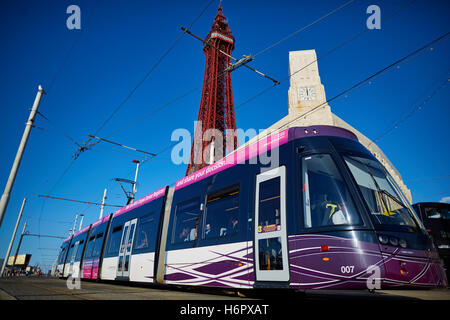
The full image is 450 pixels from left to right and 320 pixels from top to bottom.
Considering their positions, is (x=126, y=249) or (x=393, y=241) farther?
(x=126, y=249)

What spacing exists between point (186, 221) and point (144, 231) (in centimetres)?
232

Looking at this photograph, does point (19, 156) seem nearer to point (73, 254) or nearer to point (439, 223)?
point (73, 254)

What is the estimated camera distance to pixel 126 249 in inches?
341

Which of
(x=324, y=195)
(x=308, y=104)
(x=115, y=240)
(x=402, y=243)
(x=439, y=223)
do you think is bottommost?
(x=402, y=243)

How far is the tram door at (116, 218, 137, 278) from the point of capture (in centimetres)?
839

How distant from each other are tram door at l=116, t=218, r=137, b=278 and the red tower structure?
34492mm

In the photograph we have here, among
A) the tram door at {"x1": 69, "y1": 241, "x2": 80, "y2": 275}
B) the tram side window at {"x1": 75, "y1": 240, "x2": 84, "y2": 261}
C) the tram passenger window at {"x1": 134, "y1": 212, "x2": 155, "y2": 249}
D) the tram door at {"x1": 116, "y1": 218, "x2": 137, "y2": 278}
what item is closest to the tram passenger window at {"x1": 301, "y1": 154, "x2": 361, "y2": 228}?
the tram passenger window at {"x1": 134, "y1": 212, "x2": 155, "y2": 249}

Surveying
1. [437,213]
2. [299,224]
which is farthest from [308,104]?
[299,224]

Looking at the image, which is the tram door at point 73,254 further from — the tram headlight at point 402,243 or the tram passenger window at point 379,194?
the tram headlight at point 402,243

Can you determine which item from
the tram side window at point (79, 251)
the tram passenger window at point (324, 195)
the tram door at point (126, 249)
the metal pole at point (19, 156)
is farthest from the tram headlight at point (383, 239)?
the tram side window at point (79, 251)

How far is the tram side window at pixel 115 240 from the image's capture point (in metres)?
9.53

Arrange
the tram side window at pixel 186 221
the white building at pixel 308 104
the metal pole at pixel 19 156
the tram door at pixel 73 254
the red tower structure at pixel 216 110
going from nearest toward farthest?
1. the tram side window at pixel 186 221
2. the metal pole at pixel 19 156
3. the tram door at pixel 73 254
4. the white building at pixel 308 104
5. the red tower structure at pixel 216 110

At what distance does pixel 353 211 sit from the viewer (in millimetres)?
3689

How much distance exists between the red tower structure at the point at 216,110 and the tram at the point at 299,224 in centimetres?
3794
